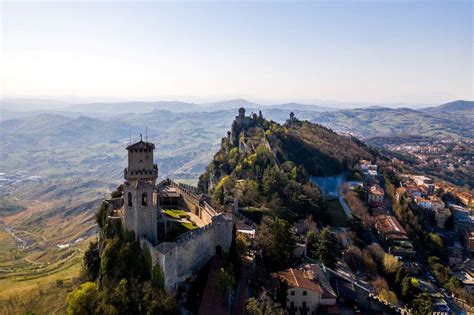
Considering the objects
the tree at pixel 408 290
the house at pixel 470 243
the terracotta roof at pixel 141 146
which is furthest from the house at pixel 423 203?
the terracotta roof at pixel 141 146

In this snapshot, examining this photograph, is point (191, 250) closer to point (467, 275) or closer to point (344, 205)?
point (344, 205)

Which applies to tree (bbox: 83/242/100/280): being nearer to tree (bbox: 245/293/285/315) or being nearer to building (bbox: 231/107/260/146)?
tree (bbox: 245/293/285/315)

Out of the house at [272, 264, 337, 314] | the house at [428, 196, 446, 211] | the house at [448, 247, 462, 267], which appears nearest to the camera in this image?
the house at [272, 264, 337, 314]

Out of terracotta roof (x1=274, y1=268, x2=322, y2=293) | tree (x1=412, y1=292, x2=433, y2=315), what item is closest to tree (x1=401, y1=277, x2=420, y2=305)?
tree (x1=412, y1=292, x2=433, y2=315)

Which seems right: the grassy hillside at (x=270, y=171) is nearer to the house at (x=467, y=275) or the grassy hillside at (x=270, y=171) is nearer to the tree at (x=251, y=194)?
the tree at (x=251, y=194)

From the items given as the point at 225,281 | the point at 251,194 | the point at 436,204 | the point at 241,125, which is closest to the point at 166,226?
the point at 225,281

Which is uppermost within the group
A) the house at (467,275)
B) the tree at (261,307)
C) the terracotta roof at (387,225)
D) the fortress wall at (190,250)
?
the fortress wall at (190,250)

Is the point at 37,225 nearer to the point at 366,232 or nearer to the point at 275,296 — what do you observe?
the point at 366,232
